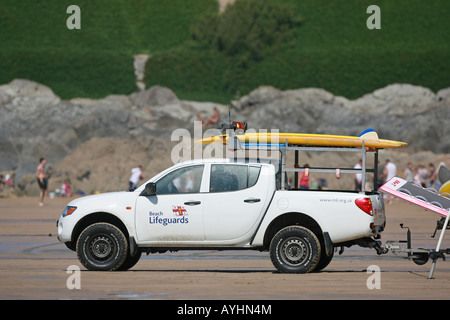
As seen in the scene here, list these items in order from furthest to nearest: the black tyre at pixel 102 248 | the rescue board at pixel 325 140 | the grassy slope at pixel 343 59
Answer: the grassy slope at pixel 343 59 < the rescue board at pixel 325 140 < the black tyre at pixel 102 248

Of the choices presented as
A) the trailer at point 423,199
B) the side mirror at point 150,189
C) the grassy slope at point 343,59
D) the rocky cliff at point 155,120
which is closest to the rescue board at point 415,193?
the trailer at point 423,199

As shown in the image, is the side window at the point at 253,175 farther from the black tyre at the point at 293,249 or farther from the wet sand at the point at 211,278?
the wet sand at the point at 211,278

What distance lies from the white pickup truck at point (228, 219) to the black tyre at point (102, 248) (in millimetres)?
15

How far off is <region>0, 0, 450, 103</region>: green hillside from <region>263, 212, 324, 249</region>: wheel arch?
191 ft

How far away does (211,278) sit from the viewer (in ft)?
44.9

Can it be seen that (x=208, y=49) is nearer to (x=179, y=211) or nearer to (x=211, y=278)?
(x=179, y=211)

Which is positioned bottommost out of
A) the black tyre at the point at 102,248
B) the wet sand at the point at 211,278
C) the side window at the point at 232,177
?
the wet sand at the point at 211,278

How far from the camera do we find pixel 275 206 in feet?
47.1

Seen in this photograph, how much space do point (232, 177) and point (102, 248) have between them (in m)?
2.24

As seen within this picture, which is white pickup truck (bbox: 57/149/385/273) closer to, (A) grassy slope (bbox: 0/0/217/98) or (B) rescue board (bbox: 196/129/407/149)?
(B) rescue board (bbox: 196/129/407/149)

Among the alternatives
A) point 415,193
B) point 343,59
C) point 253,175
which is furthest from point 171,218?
point 343,59

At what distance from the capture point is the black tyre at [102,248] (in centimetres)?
1449

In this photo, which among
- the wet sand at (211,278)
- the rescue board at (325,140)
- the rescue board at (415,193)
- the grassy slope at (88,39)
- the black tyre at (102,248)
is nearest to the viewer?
the wet sand at (211,278)

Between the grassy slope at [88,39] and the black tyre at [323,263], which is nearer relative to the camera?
the black tyre at [323,263]
